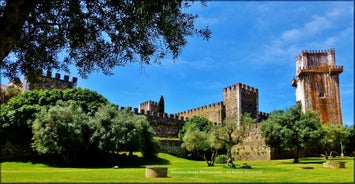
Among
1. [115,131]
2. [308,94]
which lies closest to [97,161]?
[115,131]

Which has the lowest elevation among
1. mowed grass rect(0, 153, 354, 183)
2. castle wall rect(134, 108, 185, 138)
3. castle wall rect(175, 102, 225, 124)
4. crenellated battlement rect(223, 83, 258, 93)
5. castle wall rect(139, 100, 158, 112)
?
mowed grass rect(0, 153, 354, 183)

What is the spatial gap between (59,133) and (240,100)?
32.4 meters

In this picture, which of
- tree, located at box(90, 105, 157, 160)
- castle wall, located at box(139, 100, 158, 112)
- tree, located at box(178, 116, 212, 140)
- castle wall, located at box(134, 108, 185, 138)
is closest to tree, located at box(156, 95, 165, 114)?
castle wall, located at box(134, 108, 185, 138)

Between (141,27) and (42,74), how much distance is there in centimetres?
392

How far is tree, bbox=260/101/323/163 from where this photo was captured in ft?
103

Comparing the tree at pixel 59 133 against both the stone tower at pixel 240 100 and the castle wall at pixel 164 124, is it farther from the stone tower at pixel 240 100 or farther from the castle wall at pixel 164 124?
the stone tower at pixel 240 100

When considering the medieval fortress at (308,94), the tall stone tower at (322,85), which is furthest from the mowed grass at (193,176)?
the tall stone tower at (322,85)

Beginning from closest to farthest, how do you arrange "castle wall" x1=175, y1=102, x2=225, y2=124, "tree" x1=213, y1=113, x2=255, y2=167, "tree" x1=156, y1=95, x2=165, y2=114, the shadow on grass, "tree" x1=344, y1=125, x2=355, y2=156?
1. "tree" x1=213, y1=113, x2=255, y2=167
2. the shadow on grass
3. "tree" x1=344, y1=125, x2=355, y2=156
4. "castle wall" x1=175, y1=102, x2=225, y2=124
5. "tree" x1=156, y1=95, x2=165, y2=114

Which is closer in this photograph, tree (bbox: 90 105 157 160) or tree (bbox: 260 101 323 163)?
tree (bbox: 90 105 157 160)

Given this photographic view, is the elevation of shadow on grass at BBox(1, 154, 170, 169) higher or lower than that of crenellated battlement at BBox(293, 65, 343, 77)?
lower

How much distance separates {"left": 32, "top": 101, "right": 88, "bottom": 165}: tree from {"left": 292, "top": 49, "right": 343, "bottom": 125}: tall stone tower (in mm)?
41311

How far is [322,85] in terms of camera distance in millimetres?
56562

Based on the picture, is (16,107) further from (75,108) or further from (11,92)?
(11,92)

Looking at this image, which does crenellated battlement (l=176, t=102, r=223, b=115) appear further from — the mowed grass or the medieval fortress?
the mowed grass
